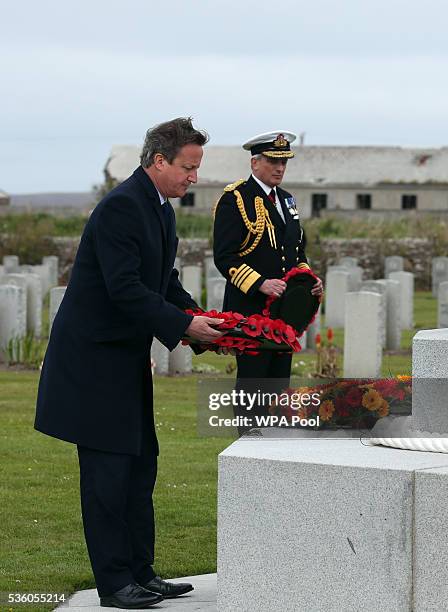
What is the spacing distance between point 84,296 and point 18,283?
12.8 meters

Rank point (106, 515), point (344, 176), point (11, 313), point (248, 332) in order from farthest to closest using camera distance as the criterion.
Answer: point (344, 176) → point (11, 313) → point (248, 332) → point (106, 515)

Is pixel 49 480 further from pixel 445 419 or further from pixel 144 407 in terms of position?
pixel 445 419

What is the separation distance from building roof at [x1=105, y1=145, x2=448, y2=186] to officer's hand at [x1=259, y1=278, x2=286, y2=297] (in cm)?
5112

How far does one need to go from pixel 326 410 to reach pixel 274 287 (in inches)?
63.0

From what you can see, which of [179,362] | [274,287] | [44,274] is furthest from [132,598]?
[44,274]

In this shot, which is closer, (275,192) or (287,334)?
(287,334)

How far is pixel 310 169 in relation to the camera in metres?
59.7

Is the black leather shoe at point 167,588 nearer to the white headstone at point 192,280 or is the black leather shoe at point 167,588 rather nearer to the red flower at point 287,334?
the red flower at point 287,334

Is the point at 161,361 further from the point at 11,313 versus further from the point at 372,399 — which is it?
the point at 372,399

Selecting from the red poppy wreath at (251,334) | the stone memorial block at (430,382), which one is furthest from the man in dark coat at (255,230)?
the stone memorial block at (430,382)

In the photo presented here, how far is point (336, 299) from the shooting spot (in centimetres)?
2106

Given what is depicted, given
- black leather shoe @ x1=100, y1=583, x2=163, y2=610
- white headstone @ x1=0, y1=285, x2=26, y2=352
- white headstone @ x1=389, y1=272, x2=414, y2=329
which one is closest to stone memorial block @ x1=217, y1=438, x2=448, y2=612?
black leather shoe @ x1=100, y1=583, x2=163, y2=610

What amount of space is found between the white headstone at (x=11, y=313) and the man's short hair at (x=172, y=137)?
975 cm

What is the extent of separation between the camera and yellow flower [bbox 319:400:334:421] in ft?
18.7
